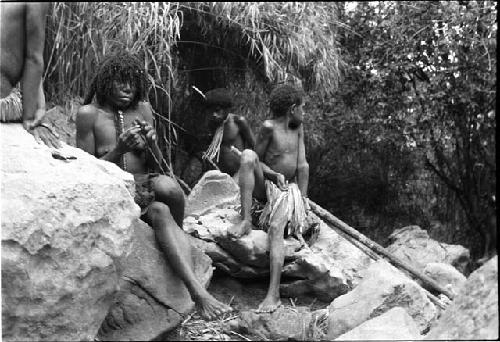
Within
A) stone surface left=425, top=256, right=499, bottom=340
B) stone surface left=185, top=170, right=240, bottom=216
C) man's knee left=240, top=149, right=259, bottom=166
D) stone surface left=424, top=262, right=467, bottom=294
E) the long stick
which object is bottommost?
stone surface left=424, top=262, right=467, bottom=294

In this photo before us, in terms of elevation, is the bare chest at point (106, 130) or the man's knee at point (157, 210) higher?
the bare chest at point (106, 130)

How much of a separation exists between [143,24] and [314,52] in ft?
5.52

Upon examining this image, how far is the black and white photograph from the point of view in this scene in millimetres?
2555

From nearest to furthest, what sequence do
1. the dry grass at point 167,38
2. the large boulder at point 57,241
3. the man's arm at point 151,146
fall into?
the large boulder at point 57,241 < the man's arm at point 151,146 < the dry grass at point 167,38

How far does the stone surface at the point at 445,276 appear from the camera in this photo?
16.2 feet

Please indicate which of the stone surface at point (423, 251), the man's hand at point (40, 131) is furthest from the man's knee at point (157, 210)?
the stone surface at point (423, 251)

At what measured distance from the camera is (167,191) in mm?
3262

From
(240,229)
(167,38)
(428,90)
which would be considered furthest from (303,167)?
(428,90)

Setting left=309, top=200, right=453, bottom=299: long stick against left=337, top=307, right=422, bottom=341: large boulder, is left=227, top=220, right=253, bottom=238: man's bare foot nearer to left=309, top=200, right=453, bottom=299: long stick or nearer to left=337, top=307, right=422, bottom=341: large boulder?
left=309, top=200, right=453, bottom=299: long stick

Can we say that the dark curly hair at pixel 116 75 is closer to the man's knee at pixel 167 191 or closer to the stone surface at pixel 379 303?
the man's knee at pixel 167 191

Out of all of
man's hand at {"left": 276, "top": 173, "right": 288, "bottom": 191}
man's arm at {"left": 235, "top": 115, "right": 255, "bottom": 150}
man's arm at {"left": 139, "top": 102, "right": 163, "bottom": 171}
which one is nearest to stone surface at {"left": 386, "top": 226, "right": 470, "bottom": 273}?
man's arm at {"left": 235, "top": 115, "right": 255, "bottom": 150}

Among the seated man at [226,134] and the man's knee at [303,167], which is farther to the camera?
the seated man at [226,134]

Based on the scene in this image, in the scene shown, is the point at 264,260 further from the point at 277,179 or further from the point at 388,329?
the point at 388,329

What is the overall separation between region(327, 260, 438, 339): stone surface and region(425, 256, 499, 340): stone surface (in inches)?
30.0
